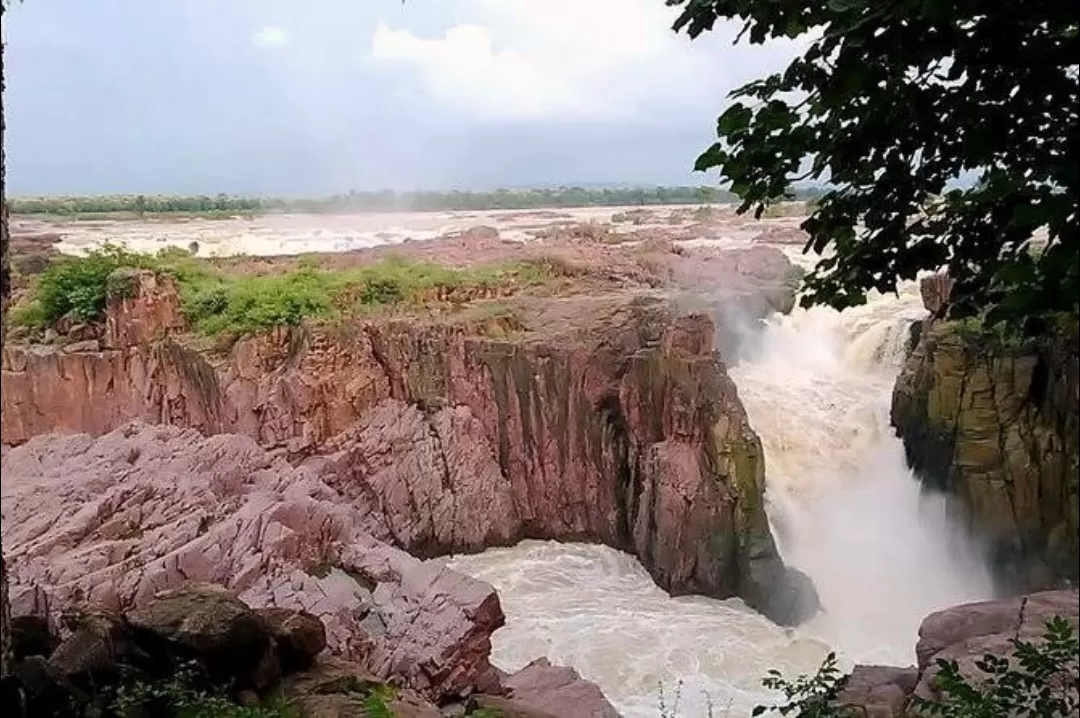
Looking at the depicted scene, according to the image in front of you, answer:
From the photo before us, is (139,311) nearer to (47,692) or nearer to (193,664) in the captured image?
(193,664)

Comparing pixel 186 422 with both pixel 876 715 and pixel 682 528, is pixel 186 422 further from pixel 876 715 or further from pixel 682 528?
pixel 876 715

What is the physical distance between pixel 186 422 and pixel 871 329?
891 centimetres

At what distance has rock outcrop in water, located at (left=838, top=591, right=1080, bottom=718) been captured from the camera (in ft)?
16.7

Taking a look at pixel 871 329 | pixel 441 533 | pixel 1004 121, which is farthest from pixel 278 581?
pixel 871 329

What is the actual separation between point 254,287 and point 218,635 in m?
8.16

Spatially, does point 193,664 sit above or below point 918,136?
below

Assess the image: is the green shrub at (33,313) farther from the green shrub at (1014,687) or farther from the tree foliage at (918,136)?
the green shrub at (1014,687)

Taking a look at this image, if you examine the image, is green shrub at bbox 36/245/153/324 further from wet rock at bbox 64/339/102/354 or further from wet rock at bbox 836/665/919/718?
wet rock at bbox 836/665/919/718

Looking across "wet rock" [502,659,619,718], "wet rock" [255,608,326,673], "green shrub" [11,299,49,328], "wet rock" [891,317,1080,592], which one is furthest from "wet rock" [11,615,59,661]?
"green shrub" [11,299,49,328]

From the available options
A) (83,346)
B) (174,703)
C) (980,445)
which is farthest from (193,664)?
(83,346)

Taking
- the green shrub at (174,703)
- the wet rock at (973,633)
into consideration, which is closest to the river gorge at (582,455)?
the wet rock at (973,633)

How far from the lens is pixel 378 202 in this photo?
14383 millimetres

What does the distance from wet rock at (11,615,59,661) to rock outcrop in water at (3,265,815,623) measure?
6164 mm

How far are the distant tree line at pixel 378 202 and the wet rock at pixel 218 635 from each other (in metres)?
7.79
